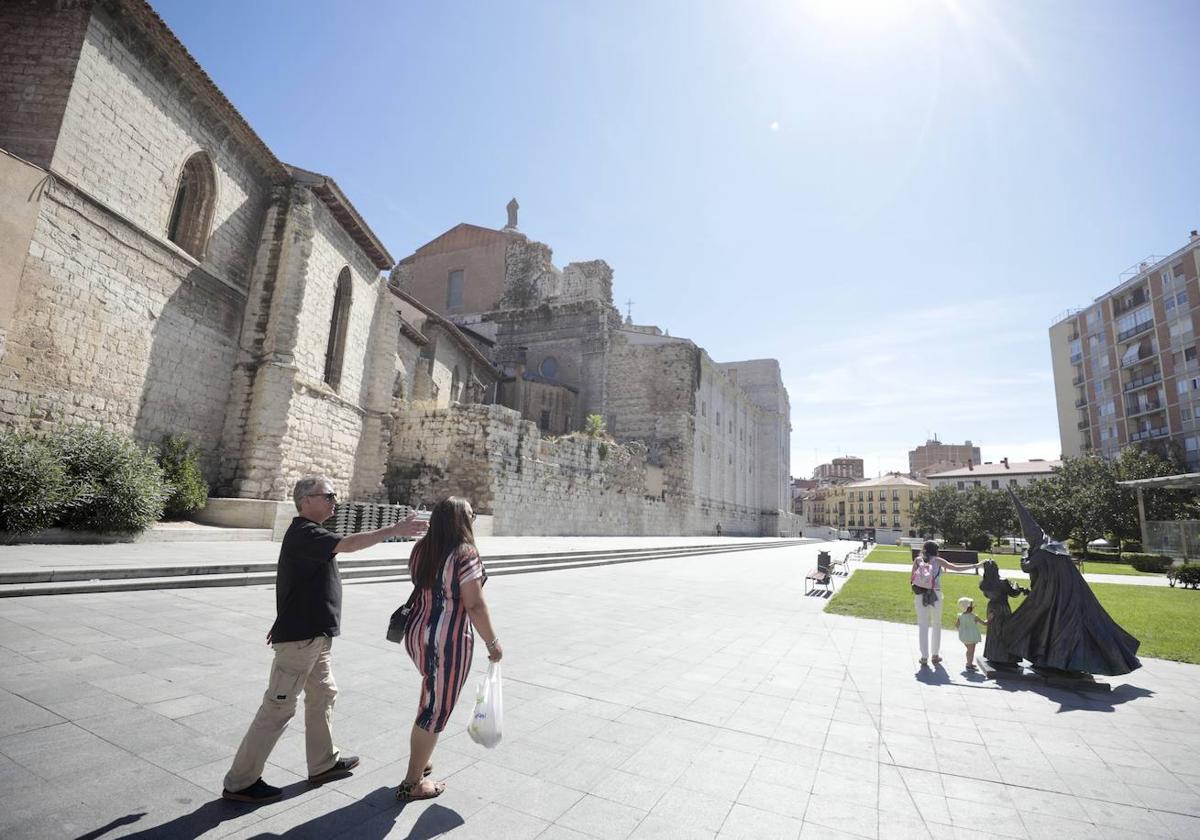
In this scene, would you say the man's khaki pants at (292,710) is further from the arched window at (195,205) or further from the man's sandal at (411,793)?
the arched window at (195,205)

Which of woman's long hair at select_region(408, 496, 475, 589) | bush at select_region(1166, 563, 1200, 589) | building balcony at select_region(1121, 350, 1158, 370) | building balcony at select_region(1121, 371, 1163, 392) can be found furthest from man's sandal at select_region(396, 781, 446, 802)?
building balcony at select_region(1121, 350, 1158, 370)

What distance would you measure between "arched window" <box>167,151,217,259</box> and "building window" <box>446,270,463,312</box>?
1246 inches

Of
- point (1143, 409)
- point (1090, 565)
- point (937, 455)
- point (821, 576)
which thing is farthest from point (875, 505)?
point (821, 576)

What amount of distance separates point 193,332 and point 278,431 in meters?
3.08

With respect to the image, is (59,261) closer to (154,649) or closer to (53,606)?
(53,606)

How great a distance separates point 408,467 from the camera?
20312 mm

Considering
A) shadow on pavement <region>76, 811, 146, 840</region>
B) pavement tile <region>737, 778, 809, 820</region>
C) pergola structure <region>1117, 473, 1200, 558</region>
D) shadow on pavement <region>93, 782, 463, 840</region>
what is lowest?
pavement tile <region>737, 778, 809, 820</region>

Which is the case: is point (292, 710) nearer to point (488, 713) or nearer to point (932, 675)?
point (488, 713)

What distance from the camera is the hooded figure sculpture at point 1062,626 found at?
213 inches

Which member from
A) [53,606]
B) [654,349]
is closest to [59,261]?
[53,606]

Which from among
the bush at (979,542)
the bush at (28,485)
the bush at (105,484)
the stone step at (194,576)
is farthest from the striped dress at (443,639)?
the bush at (979,542)

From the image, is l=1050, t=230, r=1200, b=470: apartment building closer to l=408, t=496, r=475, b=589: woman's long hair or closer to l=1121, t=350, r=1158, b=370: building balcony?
l=1121, t=350, r=1158, b=370: building balcony

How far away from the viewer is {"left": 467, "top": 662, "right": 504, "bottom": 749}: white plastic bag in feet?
8.19

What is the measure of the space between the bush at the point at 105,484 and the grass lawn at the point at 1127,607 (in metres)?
12.8
